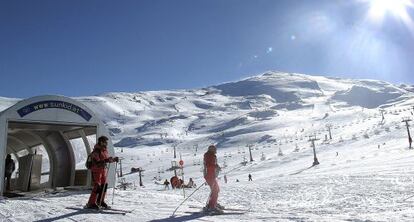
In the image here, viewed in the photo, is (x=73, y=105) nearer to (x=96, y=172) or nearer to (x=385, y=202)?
(x=96, y=172)

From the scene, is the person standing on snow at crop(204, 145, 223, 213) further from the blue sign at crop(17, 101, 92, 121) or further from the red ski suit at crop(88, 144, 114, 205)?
the blue sign at crop(17, 101, 92, 121)

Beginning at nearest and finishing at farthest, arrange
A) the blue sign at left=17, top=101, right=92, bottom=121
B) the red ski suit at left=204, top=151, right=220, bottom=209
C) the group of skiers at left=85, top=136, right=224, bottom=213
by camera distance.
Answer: the group of skiers at left=85, top=136, right=224, bottom=213
the red ski suit at left=204, top=151, right=220, bottom=209
the blue sign at left=17, top=101, right=92, bottom=121

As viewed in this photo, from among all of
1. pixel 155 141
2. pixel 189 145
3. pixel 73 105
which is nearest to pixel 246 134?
pixel 189 145

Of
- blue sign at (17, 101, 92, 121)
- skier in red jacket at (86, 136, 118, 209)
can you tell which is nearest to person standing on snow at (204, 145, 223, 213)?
skier in red jacket at (86, 136, 118, 209)

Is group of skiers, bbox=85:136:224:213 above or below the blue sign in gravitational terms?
below

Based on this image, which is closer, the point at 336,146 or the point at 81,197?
the point at 81,197

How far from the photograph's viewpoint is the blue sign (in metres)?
17.4

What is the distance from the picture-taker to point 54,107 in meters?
18.2

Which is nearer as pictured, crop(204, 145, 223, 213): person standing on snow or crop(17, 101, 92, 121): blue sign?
crop(204, 145, 223, 213): person standing on snow

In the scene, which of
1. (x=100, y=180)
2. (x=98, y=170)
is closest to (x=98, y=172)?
(x=98, y=170)

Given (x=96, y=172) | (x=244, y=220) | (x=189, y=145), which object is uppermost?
(x=189, y=145)

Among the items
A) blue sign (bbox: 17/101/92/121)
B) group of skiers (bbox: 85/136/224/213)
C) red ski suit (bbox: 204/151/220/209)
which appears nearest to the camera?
group of skiers (bbox: 85/136/224/213)

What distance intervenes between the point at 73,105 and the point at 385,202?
40.1 feet

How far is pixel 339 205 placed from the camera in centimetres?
1227
